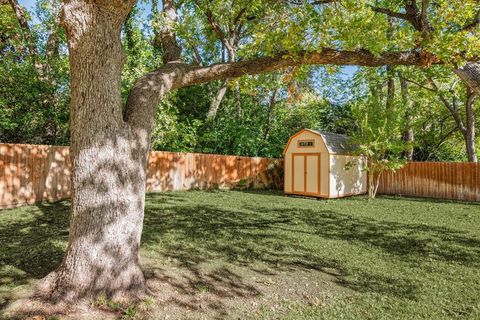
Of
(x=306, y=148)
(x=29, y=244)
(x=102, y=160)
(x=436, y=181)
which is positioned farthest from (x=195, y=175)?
(x=102, y=160)

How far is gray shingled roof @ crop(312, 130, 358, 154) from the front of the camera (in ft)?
49.6

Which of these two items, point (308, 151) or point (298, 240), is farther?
point (308, 151)

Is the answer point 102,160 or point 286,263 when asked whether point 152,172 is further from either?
point 102,160

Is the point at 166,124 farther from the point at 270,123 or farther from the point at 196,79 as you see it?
the point at 196,79

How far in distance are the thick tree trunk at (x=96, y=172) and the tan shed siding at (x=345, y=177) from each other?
12466 millimetres

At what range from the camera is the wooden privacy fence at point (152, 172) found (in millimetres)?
9992

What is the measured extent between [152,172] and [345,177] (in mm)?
9396

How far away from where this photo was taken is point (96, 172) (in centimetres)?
340

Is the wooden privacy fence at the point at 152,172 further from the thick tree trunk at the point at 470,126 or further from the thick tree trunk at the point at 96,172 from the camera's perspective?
the thick tree trunk at the point at 470,126

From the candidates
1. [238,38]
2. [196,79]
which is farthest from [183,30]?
[238,38]

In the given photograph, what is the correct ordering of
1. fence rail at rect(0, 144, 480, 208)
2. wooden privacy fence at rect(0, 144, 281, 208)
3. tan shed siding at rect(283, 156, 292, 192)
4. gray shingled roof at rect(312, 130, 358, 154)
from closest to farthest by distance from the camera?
wooden privacy fence at rect(0, 144, 281, 208)
fence rail at rect(0, 144, 480, 208)
gray shingled roof at rect(312, 130, 358, 154)
tan shed siding at rect(283, 156, 292, 192)

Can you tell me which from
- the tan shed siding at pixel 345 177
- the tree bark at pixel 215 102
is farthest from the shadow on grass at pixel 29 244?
the tree bark at pixel 215 102

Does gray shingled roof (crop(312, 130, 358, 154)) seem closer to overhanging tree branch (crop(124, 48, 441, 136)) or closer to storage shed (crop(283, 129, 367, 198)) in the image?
storage shed (crop(283, 129, 367, 198))

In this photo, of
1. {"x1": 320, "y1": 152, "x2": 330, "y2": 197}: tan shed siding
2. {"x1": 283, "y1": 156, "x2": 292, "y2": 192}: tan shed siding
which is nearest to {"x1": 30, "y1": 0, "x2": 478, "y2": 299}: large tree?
{"x1": 320, "y1": 152, "x2": 330, "y2": 197}: tan shed siding
